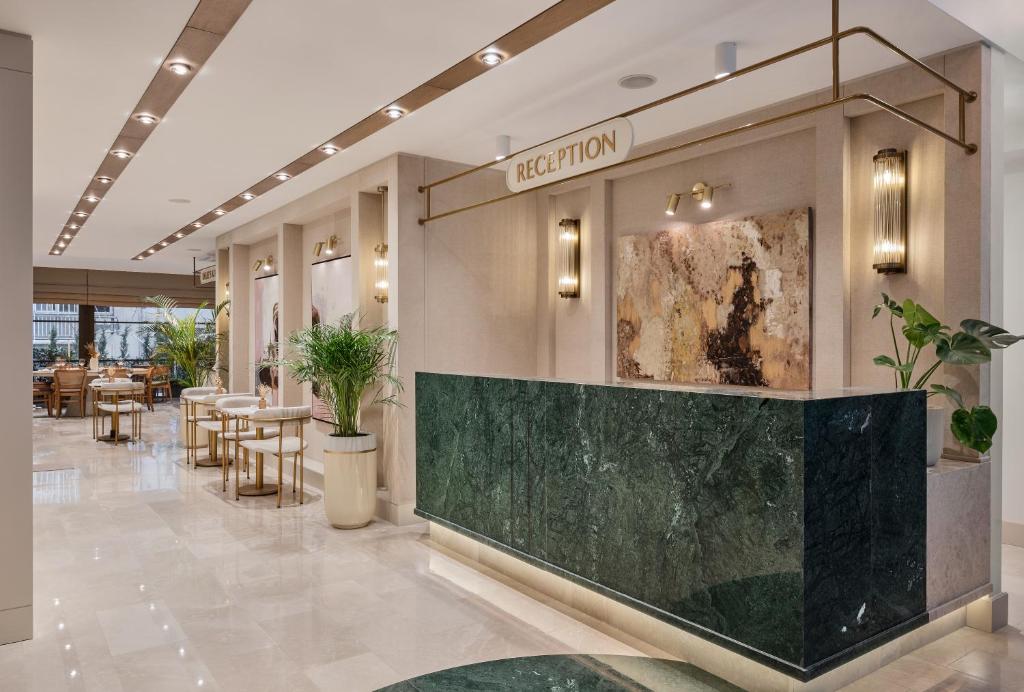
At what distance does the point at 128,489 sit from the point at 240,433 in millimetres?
1240

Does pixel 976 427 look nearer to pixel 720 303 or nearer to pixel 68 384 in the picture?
pixel 720 303

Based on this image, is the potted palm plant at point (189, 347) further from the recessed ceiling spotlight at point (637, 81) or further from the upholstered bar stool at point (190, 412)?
the recessed ceiling spotlight at point (637, 81)

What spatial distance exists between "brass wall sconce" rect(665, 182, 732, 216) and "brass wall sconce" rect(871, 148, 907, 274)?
3.86 ft

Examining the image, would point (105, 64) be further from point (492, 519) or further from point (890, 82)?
point (890, 82)

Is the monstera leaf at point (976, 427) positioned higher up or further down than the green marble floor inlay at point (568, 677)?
higher up

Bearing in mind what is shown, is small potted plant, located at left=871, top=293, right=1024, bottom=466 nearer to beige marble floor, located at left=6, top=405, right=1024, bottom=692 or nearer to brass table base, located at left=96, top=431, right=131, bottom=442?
beige marble floor, located at left=6, top=405, right=1024, bottom=692

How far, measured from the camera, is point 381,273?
21.3ft

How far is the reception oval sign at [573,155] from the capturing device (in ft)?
12.4

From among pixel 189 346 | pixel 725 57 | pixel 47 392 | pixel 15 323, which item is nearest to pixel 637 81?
pixel 725 57

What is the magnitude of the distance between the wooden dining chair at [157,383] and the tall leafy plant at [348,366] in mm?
10373

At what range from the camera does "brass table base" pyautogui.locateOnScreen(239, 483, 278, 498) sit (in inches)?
278

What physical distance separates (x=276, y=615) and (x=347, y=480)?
1.86m

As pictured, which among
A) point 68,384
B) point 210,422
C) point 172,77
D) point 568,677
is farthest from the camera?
point 68,384

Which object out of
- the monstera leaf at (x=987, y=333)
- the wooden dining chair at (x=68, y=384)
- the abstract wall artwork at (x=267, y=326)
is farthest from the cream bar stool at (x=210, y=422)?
the monstera leaf at (x=987, y=333)
